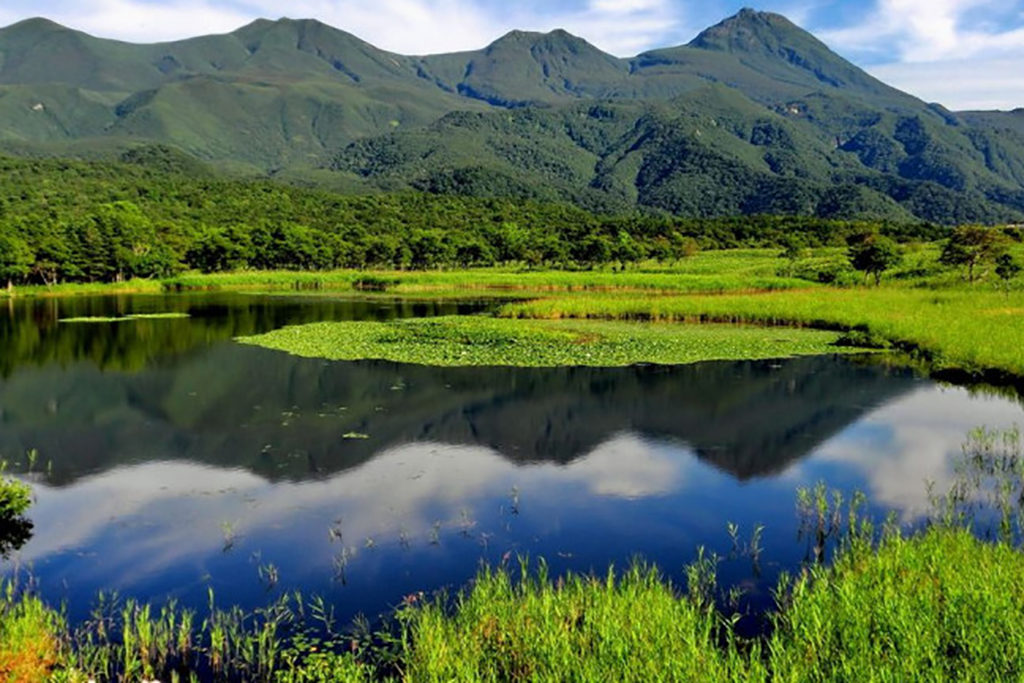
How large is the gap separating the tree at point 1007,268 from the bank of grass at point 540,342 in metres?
24.5

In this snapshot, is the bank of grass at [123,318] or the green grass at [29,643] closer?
the green grass at [29,643]

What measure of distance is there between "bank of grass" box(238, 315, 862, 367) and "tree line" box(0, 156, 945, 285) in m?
60.4

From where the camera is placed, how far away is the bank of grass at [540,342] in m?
39.2

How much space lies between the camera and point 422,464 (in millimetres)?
Answer: 22047

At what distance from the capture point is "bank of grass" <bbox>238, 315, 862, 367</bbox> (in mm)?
39219

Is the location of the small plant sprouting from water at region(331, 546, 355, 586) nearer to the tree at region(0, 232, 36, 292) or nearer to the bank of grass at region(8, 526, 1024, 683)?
the bank of grass at region(8, 526, 1024, 683)

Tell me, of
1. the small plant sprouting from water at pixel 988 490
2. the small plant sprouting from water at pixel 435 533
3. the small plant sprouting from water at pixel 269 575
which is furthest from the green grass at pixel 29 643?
the small plant sprouting from water at pixel 988 490

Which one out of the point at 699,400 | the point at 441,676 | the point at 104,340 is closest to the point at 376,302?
the point at 104,340

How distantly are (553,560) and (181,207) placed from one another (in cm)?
17027

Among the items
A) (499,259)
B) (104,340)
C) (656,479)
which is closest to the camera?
(656,479)

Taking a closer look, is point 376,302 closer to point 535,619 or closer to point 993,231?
point 993,231

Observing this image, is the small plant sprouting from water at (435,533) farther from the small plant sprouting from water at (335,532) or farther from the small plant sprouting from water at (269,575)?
the small plant sprouting from water at (269,575)

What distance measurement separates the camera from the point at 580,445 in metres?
24.3

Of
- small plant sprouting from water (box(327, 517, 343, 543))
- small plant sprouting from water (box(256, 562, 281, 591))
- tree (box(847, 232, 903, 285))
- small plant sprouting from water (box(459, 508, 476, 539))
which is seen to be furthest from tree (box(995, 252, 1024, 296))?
small plant sprouting from water (box(256, 562, 281, 591))
